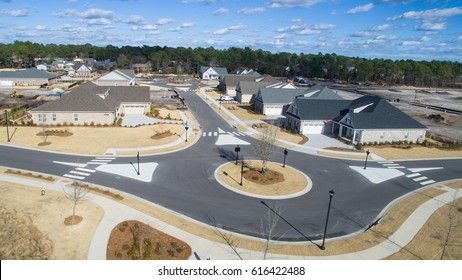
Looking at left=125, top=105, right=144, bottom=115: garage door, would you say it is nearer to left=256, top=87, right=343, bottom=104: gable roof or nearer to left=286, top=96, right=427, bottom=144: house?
left=256, top=87, right=343, bottom=104: gable roof

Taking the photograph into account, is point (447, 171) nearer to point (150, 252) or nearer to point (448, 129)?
point (448, 129)

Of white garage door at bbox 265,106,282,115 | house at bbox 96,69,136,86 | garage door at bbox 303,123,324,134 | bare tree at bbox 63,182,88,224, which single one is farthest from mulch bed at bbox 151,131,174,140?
house at bbox 96,69,136,86

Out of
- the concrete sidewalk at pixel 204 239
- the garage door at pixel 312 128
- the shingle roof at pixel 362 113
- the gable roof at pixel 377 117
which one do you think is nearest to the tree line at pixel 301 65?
the shingle roof at pixel 362 113

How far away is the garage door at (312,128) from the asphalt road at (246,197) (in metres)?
11.7

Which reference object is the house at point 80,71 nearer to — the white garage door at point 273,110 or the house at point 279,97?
the house at point 279,97

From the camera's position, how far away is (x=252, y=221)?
2347 cm

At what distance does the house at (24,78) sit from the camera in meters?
92.6

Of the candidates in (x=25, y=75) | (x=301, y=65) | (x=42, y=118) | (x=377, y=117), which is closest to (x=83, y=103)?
(x=42, y=118)

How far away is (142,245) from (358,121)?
3666 cm

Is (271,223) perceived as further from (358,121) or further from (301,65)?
(301,65)

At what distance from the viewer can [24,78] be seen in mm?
93875

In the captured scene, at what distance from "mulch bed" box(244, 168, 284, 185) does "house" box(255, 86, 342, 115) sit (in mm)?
33646

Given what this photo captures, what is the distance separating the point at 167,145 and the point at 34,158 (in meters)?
14.3
